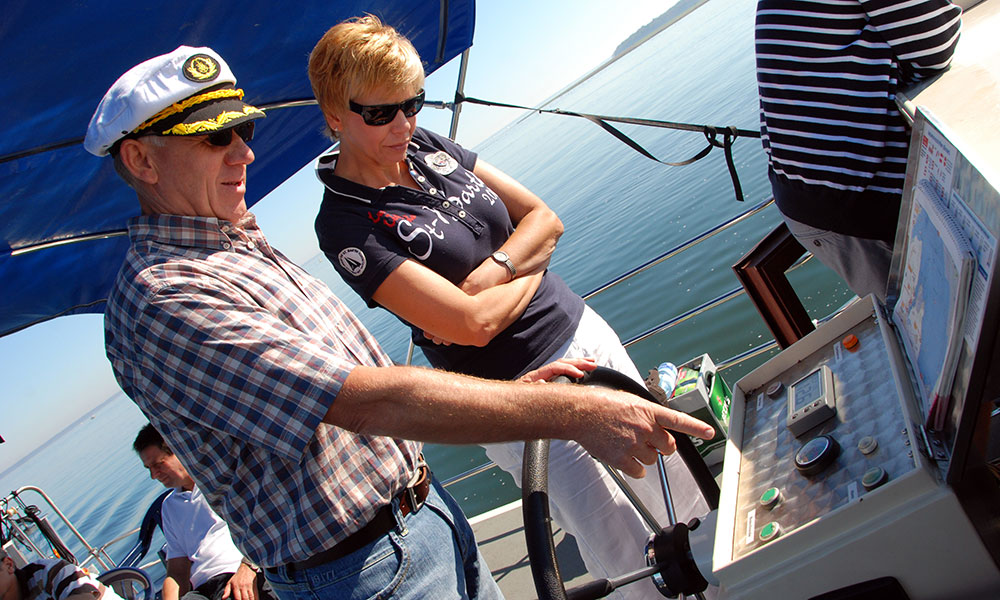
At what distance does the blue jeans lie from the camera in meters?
1.35

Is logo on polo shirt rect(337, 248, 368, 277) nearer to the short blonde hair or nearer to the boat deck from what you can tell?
the short blonde hair

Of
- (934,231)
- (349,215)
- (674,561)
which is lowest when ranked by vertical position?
(674,561)

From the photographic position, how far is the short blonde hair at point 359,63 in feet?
5.82

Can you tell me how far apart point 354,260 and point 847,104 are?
3.75ft

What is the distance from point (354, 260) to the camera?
1.82 metres

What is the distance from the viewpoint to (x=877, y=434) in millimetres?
1010

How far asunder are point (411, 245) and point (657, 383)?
4.99 feet

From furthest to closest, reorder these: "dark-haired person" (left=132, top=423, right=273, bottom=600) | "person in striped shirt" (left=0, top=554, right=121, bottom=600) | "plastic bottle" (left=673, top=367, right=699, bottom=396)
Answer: "dark-haired person" (left=132, top=423, right=273, bottom=600)
"person in striped shirt" (left=0, top=554, right=121, bottom=600)
"plastic bottle" (left=673, top=367, right=699, bottom=396)

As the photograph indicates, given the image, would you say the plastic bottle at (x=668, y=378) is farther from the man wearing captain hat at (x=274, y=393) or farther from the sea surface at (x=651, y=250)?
the sea surface at (x=651, y=250)

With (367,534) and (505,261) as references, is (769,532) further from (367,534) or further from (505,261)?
(505,261)

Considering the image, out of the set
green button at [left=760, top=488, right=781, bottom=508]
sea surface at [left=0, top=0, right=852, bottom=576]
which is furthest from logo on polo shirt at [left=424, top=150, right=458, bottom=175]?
sea surface at [left=0, top=0, right=852, bottom=576]

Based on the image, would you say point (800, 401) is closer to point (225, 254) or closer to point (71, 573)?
point (225, 254)

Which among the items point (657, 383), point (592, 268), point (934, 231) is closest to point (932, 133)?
point (934, 231)

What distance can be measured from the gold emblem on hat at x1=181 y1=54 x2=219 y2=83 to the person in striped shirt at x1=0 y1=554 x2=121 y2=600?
8.93 ft
